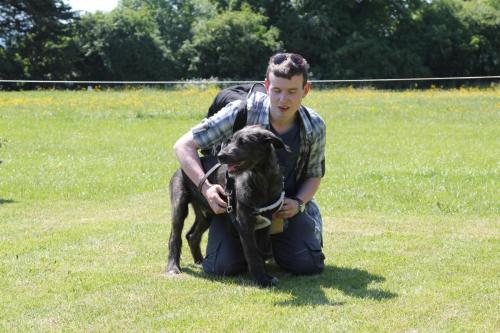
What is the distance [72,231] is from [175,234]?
6.69ft

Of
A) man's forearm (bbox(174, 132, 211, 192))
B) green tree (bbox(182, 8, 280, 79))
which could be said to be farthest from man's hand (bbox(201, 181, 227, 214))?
green tree (bbox(182, 8, 280, 79))

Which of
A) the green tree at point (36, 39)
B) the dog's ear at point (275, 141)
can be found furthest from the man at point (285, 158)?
the green tree at point (36, 39)

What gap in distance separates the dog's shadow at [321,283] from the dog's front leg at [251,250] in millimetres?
122

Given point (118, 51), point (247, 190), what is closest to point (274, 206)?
point (247, 190)

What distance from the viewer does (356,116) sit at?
2248 cm

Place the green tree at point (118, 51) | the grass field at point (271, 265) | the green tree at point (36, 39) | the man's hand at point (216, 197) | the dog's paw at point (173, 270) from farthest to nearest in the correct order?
the green tree at point (118, 51)
the green tree at point (36, 39)
the dog's paw at point (173, 270)
the man's hand at point (216, 197)
the grass field at point (271, 265)

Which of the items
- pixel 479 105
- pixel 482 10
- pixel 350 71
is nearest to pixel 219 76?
pixel 350 71

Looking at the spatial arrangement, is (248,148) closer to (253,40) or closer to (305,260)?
(305,260)

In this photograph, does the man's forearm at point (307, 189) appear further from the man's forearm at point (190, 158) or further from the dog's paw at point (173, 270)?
the dog's paw at point (173, 270)

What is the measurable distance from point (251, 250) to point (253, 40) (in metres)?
44.8

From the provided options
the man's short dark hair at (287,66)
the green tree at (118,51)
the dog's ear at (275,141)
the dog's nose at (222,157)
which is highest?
the man's short dark hair at (287,66)

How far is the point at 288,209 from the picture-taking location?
5734mm

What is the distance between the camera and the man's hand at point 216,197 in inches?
218

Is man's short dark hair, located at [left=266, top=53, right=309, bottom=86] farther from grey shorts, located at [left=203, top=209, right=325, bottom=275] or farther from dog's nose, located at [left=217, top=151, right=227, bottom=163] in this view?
grey shorts, located at [left=203, top=209, right=325, bottom=275]
